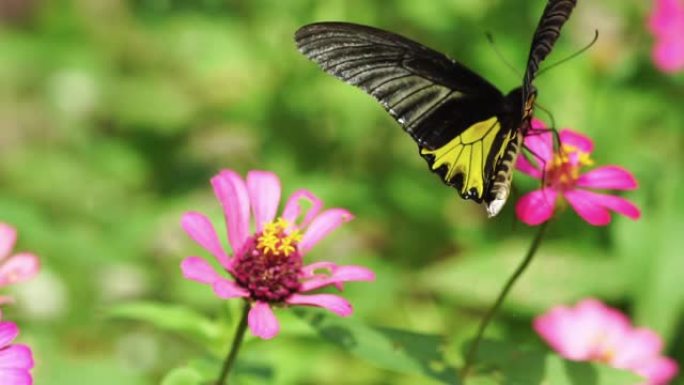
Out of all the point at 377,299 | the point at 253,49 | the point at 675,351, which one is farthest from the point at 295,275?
the point at 253,49

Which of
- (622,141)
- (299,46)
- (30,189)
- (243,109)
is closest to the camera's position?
(299,46)

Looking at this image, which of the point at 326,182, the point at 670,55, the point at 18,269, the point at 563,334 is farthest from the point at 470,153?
the point at 670,55

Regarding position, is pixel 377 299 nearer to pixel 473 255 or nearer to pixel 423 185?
pixel 473 255

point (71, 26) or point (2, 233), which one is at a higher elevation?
point (71, 26)

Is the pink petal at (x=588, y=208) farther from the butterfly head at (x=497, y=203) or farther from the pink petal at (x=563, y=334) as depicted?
the pink petal at (x=563, y=334)

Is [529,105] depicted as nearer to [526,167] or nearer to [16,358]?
[526,167]

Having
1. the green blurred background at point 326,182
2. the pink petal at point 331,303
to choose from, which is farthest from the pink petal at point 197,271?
the green blurred background at point 326,182

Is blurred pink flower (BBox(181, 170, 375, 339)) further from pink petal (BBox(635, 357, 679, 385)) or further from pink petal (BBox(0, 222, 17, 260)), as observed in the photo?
pink petal (BBox(635, 357, 679, 385))
